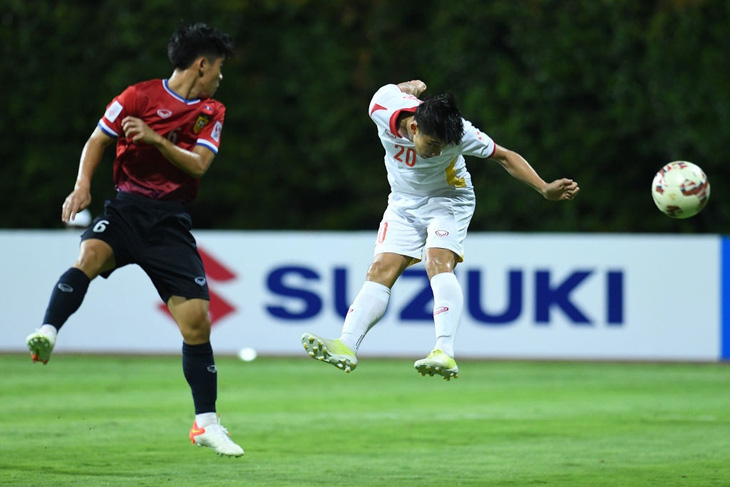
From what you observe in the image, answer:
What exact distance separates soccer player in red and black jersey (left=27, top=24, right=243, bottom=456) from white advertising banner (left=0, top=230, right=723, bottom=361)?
8.10 meters

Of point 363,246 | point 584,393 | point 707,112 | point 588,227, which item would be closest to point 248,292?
point 363,246

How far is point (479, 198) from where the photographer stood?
2005 cm

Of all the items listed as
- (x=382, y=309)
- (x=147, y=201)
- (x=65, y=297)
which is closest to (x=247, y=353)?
(x=382, y=309)

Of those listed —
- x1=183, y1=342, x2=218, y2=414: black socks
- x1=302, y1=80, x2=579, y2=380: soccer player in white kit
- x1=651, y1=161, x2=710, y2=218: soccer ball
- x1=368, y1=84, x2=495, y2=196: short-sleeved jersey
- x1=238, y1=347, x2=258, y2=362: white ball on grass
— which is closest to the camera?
x1=302, y1=80, x2=579, y2=380: soccer player in white kit

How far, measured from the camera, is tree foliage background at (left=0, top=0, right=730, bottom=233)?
760 inches

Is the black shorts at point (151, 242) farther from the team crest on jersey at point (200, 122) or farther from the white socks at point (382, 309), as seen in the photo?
the white socks at point (382, 309)

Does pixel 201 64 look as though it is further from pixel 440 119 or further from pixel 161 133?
pixel 440 119

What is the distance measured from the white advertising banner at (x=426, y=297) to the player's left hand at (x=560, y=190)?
7.74 metres

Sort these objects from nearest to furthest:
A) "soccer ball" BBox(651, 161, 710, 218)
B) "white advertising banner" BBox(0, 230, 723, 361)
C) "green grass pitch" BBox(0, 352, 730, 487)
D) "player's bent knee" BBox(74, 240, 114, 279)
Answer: "player's bent knee" BBox(74, 240, 114, 279) < "soccer ball" BBox(651, 161, 710, 218) < "green grass pitch" BBox(0, 352, 730, 487) < "white advertising banner" BBox(0, 230, 723, 361)

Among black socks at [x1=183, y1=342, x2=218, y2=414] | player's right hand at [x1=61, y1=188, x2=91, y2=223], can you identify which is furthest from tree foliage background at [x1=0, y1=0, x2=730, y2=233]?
player's right hand at [x1=61, y1=188, x2=91, y2=223]

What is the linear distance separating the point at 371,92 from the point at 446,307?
13351mm

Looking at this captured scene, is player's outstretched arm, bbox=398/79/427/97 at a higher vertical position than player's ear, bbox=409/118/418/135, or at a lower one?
higher

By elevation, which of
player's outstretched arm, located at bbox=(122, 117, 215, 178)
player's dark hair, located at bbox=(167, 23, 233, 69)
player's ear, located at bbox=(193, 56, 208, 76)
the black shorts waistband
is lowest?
the black shorts waistband

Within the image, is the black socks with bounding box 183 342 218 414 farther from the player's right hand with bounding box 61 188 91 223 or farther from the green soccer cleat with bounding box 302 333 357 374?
the player's right hand with bounding box 61 188 91 223
